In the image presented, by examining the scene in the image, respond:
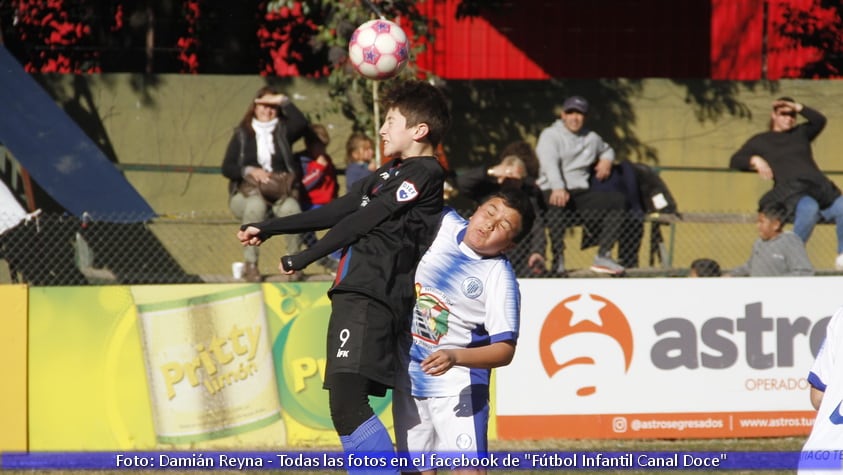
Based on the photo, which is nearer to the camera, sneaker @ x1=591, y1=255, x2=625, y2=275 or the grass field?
the grass field

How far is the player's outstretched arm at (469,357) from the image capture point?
4.67m

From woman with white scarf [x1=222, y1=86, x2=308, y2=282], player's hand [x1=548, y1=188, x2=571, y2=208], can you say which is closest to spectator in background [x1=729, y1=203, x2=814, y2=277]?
player's hand [x1=548, y1=188, x2=571, y2=208]

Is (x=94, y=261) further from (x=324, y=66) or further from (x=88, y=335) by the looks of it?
(x=324, y=66)

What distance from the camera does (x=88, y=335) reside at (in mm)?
8641

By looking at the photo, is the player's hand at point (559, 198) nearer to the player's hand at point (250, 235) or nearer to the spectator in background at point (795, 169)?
the spectator in background at point (795, 169)

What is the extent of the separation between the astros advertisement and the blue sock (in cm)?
404

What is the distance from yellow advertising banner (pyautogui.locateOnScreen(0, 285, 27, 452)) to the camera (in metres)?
8.41

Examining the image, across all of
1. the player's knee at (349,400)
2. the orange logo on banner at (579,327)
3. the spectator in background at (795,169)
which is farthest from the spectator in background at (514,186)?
the player's knee at (349,400)

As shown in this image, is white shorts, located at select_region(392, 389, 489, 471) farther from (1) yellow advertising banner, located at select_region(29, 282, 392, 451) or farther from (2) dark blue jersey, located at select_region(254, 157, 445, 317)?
(1) yellow advertising banner, located at select_region(29, 282, 392, 451)

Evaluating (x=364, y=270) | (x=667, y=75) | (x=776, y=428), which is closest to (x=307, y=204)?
(x=776, y=428)

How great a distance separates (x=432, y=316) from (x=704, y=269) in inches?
214

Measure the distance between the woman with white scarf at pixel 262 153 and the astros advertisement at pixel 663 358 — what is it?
238cm

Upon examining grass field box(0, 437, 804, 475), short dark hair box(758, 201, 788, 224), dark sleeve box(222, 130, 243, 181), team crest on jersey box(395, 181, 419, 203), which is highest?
team crest on jersey box(395, 181, 419, 203)

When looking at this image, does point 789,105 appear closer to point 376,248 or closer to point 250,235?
point 376,248
